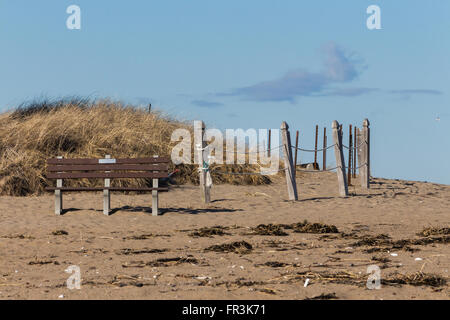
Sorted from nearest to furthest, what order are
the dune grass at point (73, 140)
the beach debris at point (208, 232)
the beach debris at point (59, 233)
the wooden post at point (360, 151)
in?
the beach debris at point (208, 232)
the beach debris at point (59, 233)
the dune grass at point (73, 140)
the wooden post at point (360, 151)

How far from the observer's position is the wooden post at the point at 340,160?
622 inches

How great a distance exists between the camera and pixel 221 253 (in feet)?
27.1

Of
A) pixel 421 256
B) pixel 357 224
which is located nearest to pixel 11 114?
pixel 357 224

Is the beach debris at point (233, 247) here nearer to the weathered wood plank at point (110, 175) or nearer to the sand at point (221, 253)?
the sand at point (221, 253)

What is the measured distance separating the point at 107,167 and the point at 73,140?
17.5 ft

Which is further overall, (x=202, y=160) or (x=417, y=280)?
(x=202, y=160)

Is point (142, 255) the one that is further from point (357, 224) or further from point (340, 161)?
point (340, 161)

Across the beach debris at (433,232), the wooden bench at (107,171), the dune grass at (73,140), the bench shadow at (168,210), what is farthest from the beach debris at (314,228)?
the dune grass at (73,140)

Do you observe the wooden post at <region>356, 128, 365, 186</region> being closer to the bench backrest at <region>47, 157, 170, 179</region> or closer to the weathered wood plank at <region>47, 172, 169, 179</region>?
the bench backrest at <region>47, 157, 170, 179</region>

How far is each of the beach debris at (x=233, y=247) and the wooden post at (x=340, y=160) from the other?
7.63m

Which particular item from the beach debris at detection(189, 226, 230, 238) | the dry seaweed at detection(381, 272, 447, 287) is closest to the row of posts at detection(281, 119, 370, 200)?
the beach debris at detection(189, 226, 230, 238)

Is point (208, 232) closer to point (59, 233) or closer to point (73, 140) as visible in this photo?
point (59, 233)

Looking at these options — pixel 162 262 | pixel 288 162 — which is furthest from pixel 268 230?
pixel 288 162

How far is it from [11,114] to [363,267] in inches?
605
